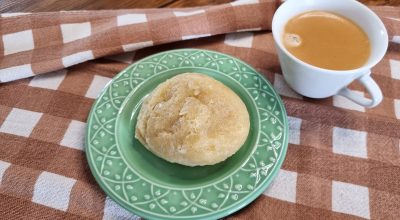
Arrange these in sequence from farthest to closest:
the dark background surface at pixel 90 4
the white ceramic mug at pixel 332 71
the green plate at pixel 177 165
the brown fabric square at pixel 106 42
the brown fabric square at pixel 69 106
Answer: the dark background surface at pixel 90 4
the brown fabric square at pixel 106 42
the brown fabric square at pixel 69 106
the white ceramic mug at pixel 332 71
the green plate at pixel 177 165

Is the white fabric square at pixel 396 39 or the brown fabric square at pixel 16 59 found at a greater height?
the brown fabric square at pixel 16 59

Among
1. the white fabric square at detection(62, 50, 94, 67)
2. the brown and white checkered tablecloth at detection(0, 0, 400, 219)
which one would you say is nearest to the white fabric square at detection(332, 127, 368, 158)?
the brown and white checkered tablecloth at detection(0, 0, 400, 219)

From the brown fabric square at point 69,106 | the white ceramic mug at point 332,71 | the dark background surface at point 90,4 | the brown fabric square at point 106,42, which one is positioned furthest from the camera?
the dark background surface at point 90,4

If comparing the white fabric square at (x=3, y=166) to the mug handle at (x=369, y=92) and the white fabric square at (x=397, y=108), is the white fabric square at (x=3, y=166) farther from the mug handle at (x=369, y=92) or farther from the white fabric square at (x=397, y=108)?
the white fabric square at (x=397, y=108)

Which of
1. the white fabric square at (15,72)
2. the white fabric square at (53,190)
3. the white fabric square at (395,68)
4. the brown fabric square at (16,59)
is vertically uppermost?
the brown fabric square at (16,59)

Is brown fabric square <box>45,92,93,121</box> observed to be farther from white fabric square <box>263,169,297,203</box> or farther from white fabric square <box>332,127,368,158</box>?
white fabric square <box>332,127,368,158</box>

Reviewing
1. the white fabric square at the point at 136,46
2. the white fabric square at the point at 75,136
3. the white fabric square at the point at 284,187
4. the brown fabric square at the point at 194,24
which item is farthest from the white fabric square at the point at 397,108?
the white fabric square at the point at 75,136

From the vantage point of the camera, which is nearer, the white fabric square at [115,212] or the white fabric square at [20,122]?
the white fabric square at [115,212]
